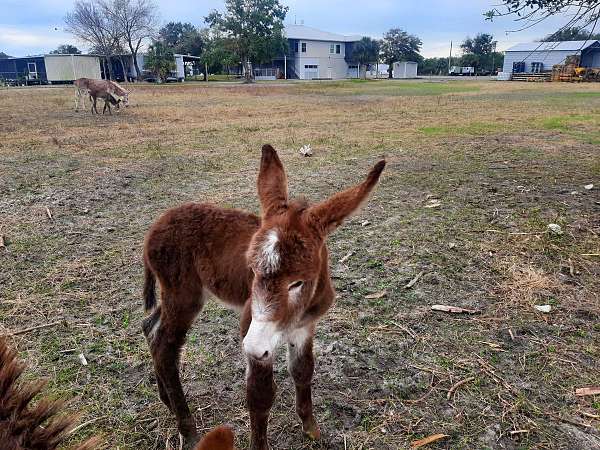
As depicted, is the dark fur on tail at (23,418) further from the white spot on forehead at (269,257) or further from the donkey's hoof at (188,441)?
the donkey's hoof at (188,441)

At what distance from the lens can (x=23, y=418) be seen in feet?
4.83

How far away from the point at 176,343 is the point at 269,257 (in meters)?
1.13

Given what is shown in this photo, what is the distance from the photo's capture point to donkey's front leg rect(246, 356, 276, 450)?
2.21 meters

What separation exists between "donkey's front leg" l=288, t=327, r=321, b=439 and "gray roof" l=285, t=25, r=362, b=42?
7102 centimetres

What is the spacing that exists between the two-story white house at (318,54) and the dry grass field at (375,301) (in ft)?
210

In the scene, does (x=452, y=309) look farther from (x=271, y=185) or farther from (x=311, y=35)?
(x=311, y=35)

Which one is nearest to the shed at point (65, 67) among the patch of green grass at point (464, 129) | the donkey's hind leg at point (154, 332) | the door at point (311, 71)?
the door at point (311, 71)

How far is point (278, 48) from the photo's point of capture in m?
48.4

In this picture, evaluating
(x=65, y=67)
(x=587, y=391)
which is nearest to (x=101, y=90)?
(x=587, y=391)

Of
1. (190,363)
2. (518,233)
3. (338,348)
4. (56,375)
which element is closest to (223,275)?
(190,363)

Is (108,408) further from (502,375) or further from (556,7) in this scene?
(556,7)

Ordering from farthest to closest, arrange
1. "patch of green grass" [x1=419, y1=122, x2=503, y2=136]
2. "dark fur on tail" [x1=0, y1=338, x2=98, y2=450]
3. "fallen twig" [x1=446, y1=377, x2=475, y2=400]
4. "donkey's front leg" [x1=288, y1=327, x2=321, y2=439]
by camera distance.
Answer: "patch of green grass" [x1=419, y1=122, x2=503, y2=136] → "fallen twig" [x1=446, y1=377, x2=475, y2=400] → "donkey's front leg" [x1=288, y1=327, x2=321, y2=439] → "dark fur on tail" [x1=0, y1=338, x2=98, y2=450]

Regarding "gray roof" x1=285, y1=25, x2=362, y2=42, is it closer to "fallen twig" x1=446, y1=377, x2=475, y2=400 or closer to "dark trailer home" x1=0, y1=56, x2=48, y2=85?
"dark trailer home" x1=0, y1=56, x2=48, y2=85

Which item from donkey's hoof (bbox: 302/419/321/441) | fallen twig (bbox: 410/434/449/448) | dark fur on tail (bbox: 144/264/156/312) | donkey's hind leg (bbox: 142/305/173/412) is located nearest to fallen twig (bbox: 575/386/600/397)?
fallen twig (bbox: 410/434/449/448)
